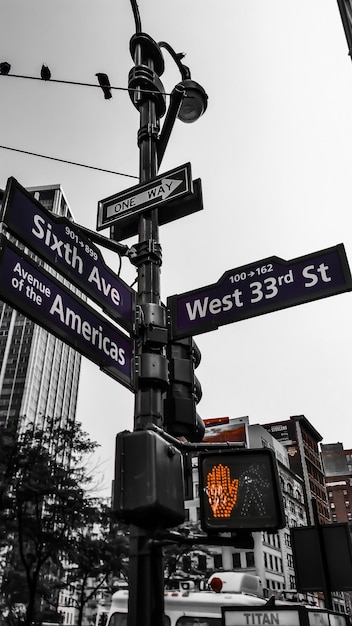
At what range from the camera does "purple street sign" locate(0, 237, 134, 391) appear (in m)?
3.91

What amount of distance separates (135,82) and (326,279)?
125 inches

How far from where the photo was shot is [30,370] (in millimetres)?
132125

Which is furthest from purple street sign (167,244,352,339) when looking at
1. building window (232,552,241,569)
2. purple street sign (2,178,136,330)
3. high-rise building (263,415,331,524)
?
high-rise building (263,415,331,524)

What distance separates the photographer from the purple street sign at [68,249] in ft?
13.7

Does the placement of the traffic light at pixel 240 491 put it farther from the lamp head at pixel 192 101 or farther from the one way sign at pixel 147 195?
the lamp head at pixel 192 101

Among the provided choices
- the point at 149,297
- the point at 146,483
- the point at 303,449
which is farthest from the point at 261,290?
the point at 303,449

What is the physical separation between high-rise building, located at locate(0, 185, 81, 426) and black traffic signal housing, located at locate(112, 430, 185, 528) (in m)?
124

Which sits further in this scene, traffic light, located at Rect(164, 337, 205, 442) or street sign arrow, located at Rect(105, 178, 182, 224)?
street sign arrow, located at Rect(105, 178, 182, 224)

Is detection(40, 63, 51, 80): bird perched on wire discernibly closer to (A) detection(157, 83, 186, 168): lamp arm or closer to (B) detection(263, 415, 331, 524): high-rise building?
(A) detection(157, 83, 186, 168): lamp arm

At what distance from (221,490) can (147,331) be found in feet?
4.85

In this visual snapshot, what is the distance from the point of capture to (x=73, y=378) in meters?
158

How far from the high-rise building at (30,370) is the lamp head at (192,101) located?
121 metres

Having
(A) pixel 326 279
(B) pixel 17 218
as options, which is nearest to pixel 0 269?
(B) pixel 17 218

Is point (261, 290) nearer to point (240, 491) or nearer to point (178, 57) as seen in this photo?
point (240, 491)
